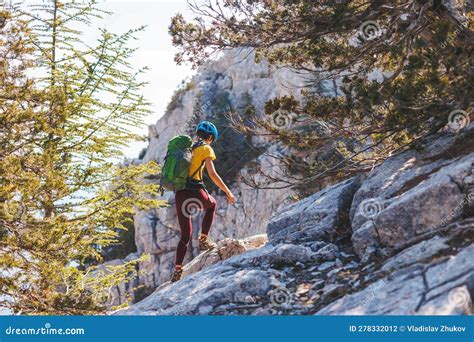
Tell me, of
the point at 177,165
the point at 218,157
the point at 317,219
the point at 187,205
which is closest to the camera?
the point at 177,165

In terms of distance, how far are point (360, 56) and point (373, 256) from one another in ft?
15.2

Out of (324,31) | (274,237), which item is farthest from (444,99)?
(274,237)

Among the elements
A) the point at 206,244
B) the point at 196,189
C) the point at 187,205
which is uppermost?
the point at 196,189

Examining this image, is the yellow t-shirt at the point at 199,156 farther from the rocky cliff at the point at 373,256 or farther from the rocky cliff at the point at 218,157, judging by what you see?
the rocky cliff at the point at 218,157

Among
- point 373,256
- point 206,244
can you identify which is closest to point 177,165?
point 206,244

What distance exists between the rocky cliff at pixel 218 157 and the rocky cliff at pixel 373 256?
2061 centimetres

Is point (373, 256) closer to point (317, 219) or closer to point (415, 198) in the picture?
point (415, 198)

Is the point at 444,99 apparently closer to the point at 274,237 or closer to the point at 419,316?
the point at 274,237

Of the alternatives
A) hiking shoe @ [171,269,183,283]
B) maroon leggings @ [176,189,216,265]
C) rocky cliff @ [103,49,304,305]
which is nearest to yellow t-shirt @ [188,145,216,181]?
maroon leggings @ [176,189,216,265]

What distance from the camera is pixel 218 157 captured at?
40.0m

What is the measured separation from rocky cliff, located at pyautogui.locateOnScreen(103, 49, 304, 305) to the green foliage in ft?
60.7

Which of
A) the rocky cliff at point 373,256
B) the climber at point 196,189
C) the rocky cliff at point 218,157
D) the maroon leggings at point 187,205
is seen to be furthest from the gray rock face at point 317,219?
the rocky cliff at point 218,157

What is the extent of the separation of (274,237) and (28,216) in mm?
4864

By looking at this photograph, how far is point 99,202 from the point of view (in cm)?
1207
